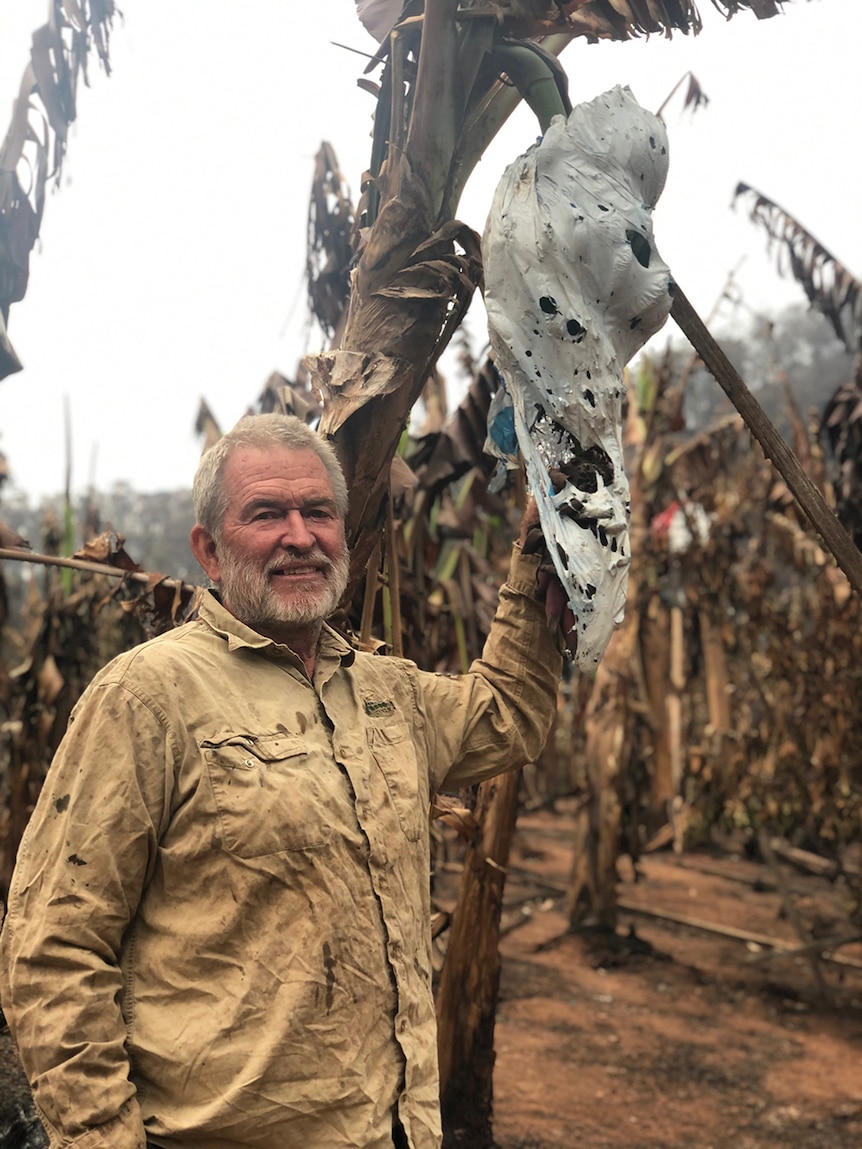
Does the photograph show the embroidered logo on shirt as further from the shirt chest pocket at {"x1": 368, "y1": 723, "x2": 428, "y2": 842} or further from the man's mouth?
the man's mouth

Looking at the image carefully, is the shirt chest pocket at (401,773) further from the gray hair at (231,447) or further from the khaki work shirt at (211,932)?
the gray hair at (231,447)

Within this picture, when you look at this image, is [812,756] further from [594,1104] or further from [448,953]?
[448,953]

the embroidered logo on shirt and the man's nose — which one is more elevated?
the man's nose

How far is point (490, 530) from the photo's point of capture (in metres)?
7.30

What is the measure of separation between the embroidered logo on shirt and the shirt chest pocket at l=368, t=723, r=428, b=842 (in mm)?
27

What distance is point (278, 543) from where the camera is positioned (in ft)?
6.49

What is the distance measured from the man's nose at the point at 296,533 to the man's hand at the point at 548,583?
50cm

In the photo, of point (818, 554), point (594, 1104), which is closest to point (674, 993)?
point (594, 1104)

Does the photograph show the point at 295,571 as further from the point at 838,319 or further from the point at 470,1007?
the point at 838,319

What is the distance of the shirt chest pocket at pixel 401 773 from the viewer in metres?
1.93

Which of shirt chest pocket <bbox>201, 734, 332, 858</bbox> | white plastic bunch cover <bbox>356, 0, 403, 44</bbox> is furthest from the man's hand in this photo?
white plastic bunch cover <bbox>356, 0, 403, 44</bbox>

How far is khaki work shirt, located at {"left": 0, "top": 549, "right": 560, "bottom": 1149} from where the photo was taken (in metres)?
1.60

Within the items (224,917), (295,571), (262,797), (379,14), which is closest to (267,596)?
(295,571)

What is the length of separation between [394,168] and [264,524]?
100cm
